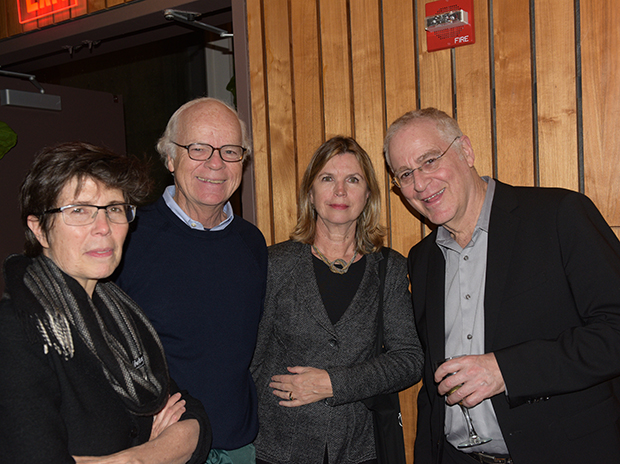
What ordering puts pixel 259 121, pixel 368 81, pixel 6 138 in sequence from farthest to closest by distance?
pixel 6 138
pixel 259 121
pixel 368 81

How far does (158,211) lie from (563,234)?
5.68 feet

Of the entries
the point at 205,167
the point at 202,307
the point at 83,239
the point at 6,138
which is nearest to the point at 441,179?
the point at 205,167

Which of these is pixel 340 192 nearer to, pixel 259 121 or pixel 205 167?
pixel 205 167

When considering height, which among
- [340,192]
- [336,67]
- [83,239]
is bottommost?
[83,239]

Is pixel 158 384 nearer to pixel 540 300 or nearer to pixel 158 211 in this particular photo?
pixel 158 211

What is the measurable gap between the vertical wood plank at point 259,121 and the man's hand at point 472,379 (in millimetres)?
1764

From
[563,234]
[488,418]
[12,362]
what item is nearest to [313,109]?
[563,234]

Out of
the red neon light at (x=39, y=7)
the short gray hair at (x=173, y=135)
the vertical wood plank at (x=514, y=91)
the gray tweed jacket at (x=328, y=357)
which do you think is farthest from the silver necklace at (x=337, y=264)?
the red neon light at (x=39, y=7)

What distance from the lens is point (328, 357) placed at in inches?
92.6

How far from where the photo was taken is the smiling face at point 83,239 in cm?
151

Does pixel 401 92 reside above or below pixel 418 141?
above

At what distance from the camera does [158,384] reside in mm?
1672

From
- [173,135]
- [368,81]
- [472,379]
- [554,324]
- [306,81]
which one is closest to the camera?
[472,379]

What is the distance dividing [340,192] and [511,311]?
1.00 metres
